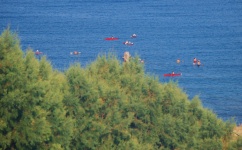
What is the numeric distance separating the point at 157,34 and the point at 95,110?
77.5 m

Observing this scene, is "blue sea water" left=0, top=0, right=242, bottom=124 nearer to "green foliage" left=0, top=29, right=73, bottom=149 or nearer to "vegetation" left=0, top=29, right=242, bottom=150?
"vegetation" left=0, top=29, right=242, bottom=150

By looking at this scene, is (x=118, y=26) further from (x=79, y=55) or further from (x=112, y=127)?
(x=112, y=127)

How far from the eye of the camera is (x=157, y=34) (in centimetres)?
11394

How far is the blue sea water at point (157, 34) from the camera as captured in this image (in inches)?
3285

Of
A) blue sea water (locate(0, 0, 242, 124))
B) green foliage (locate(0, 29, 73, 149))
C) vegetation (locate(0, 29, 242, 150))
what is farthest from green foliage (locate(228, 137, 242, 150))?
blue sea water (locate(0, 0, 242, 124))

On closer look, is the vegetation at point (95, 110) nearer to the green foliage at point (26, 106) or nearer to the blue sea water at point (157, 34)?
the green foliage at point (26, 106)

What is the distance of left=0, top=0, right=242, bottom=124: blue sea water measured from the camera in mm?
83438

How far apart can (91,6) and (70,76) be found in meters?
115

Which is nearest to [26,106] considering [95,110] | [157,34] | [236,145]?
[95,110]

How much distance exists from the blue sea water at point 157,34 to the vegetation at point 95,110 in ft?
88.7

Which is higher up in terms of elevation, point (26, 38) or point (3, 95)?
point (26, 38)

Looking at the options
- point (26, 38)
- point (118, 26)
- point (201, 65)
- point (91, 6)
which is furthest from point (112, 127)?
point (91, 6)

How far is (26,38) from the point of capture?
10544cm

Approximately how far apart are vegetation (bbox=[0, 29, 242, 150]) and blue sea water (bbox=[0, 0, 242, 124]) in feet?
88.7
